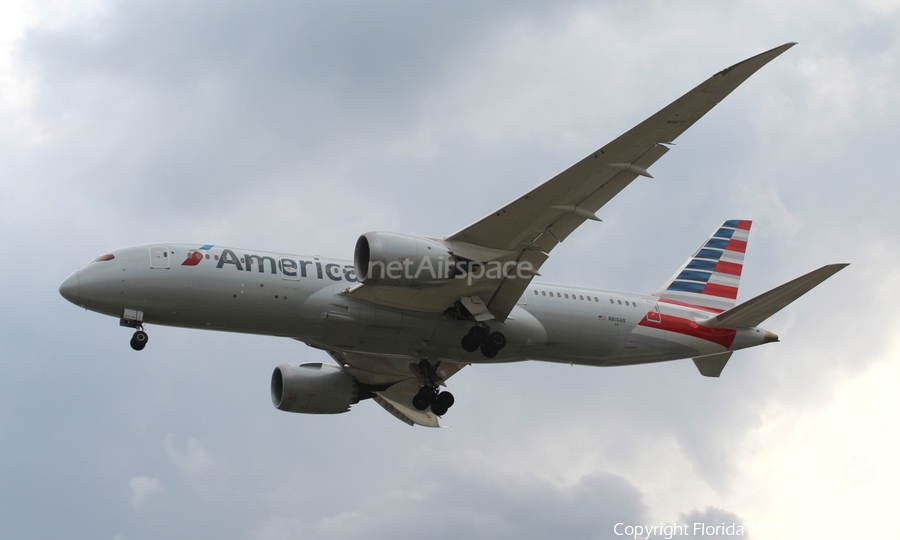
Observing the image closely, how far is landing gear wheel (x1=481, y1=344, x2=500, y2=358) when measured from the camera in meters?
31.4

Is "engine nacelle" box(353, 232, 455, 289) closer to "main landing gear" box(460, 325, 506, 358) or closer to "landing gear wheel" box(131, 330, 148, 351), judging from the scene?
"main landing gear" box(460, 325, 506, 358)

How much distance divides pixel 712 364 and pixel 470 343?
1010 centimetres

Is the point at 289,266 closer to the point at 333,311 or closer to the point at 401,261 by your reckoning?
the point at 333,311

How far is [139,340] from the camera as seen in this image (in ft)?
94.8

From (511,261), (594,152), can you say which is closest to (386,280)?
(511,261)

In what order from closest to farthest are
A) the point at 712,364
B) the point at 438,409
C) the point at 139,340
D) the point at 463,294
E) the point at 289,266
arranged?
1. the point at 139,340
2. the point at 289,266
3. the point at 463,294
4. the point at 438,409
5. the point at 712,364

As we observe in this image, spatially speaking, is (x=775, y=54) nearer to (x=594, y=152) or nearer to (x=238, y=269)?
(x=594, y=152)

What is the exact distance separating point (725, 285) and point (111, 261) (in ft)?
72.9

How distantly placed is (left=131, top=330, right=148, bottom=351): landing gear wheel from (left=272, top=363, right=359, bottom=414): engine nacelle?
9.59 m

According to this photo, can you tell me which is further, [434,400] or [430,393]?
[434,400]

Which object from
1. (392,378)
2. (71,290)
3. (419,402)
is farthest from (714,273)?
(71,290)

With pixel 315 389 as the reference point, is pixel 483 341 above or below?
above

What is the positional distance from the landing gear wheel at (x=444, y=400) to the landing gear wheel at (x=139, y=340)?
10.2m

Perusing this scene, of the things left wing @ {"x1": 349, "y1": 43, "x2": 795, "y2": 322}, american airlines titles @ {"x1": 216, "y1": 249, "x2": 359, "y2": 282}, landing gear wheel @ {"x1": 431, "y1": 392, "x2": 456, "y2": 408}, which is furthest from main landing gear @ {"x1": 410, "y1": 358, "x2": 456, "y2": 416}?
american airlines titles @ {"x1": 216, "y1": 249, "x2": 359, "y2": 282}
